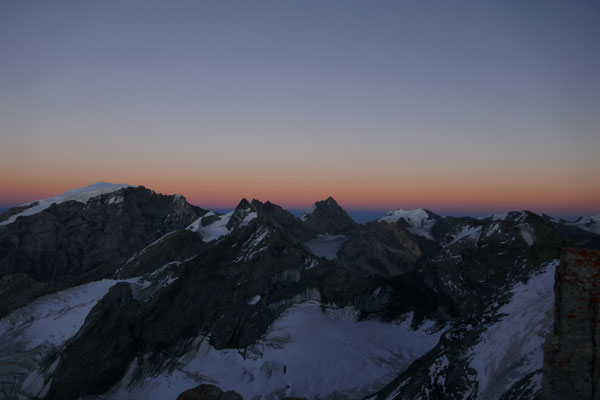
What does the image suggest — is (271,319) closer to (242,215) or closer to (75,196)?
(242,215)

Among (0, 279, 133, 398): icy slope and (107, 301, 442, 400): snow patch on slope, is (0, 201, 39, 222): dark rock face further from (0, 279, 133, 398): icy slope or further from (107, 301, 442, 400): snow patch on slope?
(107, 301, 442, 400): snow patch on slope

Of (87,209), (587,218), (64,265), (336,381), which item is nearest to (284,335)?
(336,381)

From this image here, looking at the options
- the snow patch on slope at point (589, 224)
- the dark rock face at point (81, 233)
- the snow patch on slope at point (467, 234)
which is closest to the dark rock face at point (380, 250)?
the snow patch on slope at point (467, 234)

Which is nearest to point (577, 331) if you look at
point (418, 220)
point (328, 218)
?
point (328, 218)

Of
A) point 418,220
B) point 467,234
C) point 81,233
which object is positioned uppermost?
point 467,234

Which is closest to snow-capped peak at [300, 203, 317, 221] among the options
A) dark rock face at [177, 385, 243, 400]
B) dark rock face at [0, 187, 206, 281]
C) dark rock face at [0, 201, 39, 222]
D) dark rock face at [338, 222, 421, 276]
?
dark rock face at [338, 222, 421, 276]

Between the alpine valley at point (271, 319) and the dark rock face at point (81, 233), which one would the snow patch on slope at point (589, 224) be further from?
the dark rock face at point (81, 233)
